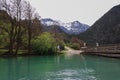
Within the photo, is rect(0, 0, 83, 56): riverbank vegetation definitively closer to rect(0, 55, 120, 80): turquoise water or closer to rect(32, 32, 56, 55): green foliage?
rect(32, 32, 56, 55): green foliage

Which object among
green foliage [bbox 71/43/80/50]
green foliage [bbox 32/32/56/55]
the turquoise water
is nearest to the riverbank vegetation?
green foliage [bbox 32/32/56/55]

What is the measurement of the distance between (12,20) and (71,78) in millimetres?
30210

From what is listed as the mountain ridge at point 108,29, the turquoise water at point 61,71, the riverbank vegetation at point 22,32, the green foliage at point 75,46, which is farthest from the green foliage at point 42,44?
the mountain ridge at point 108,29

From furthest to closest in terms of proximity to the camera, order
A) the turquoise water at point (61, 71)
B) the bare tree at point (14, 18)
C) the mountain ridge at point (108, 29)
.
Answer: the mountain ridge at point (108, 29) < the bare tree at point (14, 18) < the turquoise water at point (61, 71)

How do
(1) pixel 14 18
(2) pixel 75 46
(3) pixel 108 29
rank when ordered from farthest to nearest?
(3) pixel 108 29 < (2) pixel 75 46 < (1) pixel 14 18

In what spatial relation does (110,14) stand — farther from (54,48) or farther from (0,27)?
(0,27)

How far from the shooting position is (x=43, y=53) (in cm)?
5397

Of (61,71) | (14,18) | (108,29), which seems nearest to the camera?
(61,71)

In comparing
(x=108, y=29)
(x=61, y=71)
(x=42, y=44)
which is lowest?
(x=61, y=71)

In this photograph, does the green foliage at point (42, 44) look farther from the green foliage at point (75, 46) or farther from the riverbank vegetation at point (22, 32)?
the green foliage at point (75, 46)

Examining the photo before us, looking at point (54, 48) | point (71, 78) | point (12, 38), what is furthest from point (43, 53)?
point (71, 78)

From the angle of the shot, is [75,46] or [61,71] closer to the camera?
[61,71]

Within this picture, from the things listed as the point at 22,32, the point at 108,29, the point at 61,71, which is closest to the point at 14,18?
the point at 22,32

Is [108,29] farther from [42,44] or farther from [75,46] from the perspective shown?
[42,44]
